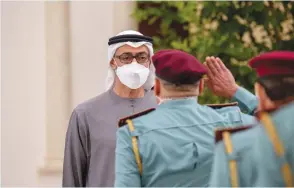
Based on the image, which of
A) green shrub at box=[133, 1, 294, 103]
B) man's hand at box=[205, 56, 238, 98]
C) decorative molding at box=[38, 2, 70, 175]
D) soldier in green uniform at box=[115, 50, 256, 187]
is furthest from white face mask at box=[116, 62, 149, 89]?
decorative molding at box=[38, 2, 70, 175]

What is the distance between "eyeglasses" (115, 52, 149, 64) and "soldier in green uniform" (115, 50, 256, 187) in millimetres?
841

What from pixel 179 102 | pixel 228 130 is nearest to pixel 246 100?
pixel 179 102

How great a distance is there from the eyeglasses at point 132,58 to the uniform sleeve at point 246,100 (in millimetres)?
609

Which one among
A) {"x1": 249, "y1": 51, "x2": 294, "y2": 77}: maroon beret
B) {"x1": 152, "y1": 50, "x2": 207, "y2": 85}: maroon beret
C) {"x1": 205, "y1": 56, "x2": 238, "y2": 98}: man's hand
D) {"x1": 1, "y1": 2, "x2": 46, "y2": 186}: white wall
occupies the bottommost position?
{"x1": 1, "y1": 2, "x2": 46, "y2": 186}: white wall

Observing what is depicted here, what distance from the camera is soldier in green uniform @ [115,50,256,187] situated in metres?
2.55

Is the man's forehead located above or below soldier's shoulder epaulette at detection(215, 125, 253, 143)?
above

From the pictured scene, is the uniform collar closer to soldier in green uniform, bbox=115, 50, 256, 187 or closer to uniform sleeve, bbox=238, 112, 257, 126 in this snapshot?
soldier in green uniform, bbox=115, 50, 256, 187

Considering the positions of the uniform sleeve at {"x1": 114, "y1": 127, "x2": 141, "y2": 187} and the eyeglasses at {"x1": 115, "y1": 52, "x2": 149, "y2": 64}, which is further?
the eyeglasses at {"x1": 115, "y1": 52, "x2": 149, "y2": 64}

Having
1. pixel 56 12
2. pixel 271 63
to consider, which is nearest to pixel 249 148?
pixel 271 63

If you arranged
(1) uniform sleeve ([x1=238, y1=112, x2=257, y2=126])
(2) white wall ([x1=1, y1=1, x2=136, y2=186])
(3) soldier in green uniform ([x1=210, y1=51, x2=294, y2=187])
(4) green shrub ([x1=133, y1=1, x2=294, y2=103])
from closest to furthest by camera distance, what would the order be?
(3) soldier in green uniform ([x1=210, y1=51, x2=294, y2=187])
(1) uniform sleeve ([x1=238, y1=112, x2=257, y2=126])
(4) green shrub ([x1=133, y1=1, x2=294, y2=103])
(2) white wall ([x1=1, y1=1, x2=136, y2=186])

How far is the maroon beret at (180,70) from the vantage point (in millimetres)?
2535

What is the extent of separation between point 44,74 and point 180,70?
3858 mm

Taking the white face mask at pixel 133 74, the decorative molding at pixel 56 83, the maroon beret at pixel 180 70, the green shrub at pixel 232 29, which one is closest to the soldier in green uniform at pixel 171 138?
the maroon beret at pixel 180 70

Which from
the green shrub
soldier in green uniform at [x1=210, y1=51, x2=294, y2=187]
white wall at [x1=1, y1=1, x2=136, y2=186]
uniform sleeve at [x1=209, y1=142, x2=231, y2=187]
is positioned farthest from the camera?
white wall at [x1=1, y1=1, x2=136, y2=186]
